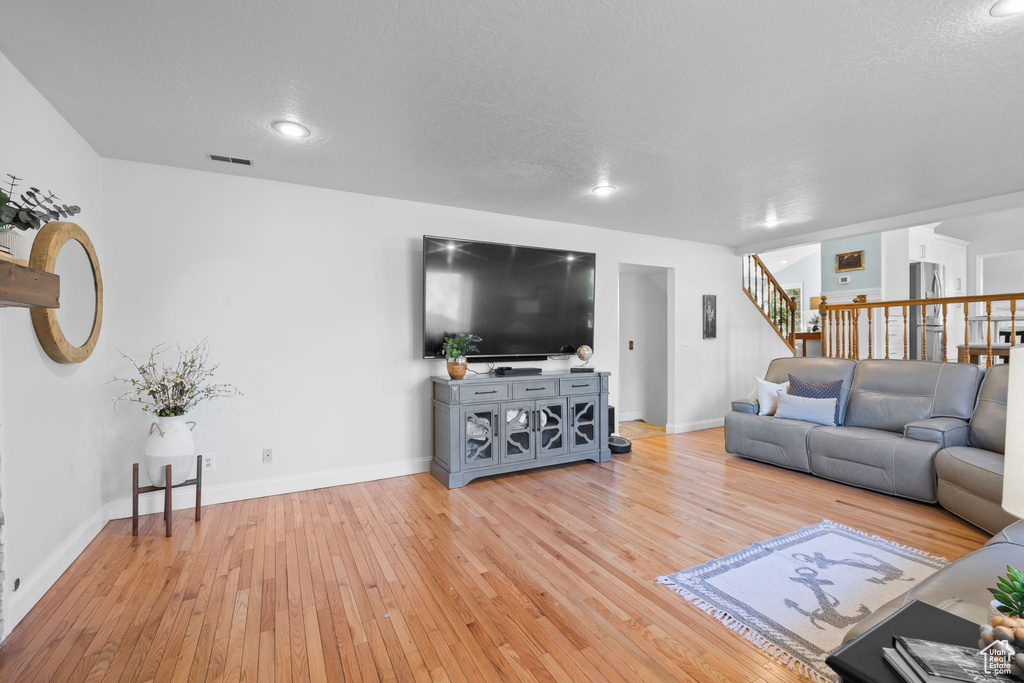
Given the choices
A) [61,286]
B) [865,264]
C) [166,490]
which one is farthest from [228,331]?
[865,264]

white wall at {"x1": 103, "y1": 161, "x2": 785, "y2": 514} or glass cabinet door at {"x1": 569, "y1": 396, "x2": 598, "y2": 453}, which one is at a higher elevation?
white wall at {"x1": 103, "y1": 161, "x2": 785, "y2": 514}

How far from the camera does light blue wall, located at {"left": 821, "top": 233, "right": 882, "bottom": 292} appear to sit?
6.86 metres

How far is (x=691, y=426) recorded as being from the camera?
596 centimetres

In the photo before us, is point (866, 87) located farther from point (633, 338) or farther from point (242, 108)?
point (633, 338)

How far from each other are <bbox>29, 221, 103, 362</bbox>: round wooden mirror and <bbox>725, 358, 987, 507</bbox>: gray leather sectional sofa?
510cm

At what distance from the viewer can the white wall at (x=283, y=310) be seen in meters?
3.22

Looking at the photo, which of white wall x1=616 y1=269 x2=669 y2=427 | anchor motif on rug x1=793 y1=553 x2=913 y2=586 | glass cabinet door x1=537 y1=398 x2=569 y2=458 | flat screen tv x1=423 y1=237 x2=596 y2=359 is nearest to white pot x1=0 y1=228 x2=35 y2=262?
flat screen tv x1=423 y1=237 x2=596 y2=359

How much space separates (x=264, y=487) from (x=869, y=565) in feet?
12.9

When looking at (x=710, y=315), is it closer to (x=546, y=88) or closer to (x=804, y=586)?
(x=804, y=586)

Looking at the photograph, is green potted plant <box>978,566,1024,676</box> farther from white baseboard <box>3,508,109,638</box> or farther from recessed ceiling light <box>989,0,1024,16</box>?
white baseboard <box>3,508,109,638</box>

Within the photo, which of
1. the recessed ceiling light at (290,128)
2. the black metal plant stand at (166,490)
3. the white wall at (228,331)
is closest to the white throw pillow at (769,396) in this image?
the white wall at (228,331)

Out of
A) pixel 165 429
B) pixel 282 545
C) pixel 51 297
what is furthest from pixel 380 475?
pixel 51 297

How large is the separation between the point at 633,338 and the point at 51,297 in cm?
581

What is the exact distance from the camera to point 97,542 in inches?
109
